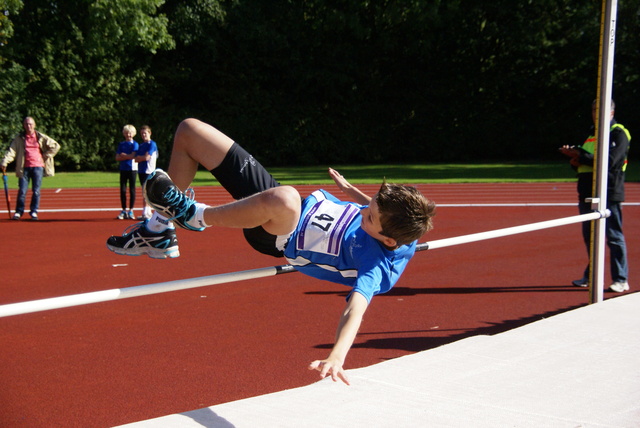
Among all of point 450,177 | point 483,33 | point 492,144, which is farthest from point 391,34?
point 450,177

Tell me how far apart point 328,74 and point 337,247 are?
996 inches

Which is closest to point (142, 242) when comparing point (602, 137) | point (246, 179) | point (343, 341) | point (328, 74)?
point (246, 179)

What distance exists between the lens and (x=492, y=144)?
29.1 m

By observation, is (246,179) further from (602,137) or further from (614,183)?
(614,183)

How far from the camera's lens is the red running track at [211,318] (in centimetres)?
371

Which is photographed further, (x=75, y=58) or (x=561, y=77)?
(x=561, y=77)

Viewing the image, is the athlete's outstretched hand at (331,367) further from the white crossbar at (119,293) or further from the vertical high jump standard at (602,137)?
the vertical high jump standard at (602,137)

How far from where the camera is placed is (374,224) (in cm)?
299

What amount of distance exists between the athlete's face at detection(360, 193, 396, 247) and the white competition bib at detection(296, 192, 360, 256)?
0.61 ft

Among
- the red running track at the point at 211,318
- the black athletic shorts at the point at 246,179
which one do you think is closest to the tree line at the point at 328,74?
the red running track at the point at 211,318

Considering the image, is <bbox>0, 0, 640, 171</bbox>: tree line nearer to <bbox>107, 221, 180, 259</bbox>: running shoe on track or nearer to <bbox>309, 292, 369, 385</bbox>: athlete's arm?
<bbox>107, 221, 180, 259</bbox>: running shoe on track

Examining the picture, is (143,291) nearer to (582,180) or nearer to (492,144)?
(582,180)

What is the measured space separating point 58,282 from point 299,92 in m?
22.4

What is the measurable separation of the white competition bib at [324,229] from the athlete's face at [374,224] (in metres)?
0.19
